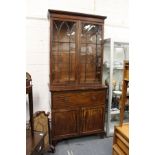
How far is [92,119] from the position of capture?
3049 millimetres

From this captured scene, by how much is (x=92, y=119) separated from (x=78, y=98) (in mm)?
455

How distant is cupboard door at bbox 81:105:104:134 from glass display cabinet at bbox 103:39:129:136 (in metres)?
0.20

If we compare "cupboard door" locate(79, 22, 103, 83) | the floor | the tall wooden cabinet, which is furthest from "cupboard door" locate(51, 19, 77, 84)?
the floor

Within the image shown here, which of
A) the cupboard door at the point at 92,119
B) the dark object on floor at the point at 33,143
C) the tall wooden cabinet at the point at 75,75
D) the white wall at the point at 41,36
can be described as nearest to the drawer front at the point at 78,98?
the tall wooden cabinet at the point at 75,75

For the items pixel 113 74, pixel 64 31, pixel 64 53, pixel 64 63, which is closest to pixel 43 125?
pixel 64 63

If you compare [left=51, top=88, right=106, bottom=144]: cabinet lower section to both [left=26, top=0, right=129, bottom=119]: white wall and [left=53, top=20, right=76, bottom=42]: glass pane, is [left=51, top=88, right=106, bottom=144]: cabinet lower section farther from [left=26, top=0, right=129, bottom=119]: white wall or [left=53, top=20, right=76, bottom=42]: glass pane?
[left=53, top=20, right=76, bottom=42]: glass pane

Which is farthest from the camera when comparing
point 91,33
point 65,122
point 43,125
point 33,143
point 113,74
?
point 113,74

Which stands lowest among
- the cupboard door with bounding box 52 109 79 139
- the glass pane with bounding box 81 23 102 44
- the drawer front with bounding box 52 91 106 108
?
the cupboard door with bounding box 52 109 79 139

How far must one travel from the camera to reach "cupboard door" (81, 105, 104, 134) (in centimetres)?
299

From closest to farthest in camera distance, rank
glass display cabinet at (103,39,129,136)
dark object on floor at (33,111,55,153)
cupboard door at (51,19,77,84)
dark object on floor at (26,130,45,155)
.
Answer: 1. dark object on floor at (26,130,45,155)
2. dark object on floor at (33,111,55,153)
3. cupboard door at (51,19,77,84)
4. glass display cabinet at (103,39,129,136)

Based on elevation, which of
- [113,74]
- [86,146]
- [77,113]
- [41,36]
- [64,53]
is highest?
[41,36]

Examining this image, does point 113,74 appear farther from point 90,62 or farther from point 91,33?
point 91,33

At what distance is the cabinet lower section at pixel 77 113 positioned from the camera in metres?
2.82

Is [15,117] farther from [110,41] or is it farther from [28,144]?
[110,41]
